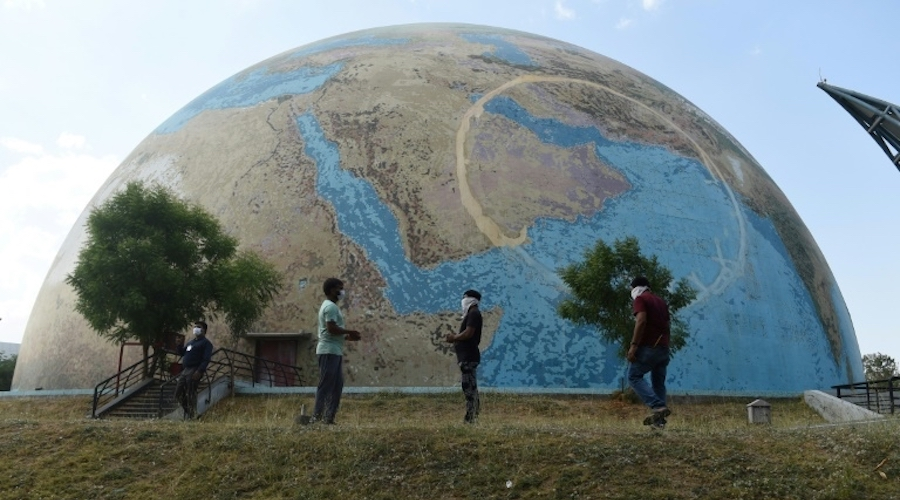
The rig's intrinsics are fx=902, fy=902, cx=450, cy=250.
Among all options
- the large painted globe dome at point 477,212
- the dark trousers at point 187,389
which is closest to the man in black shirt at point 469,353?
the dark trousers at point 187,389

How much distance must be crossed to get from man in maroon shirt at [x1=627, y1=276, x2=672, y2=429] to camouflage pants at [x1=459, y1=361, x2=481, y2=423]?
1.48 metres

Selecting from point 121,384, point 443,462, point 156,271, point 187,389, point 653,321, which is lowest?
point 443,462

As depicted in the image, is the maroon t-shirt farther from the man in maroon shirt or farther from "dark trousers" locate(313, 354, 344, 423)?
"dark trousers" locate(313, 354, 344, 423)

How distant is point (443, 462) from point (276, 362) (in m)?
10.2

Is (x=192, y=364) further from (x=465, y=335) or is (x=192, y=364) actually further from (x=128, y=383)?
(x=128, y=383)

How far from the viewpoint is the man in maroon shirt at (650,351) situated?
820cm

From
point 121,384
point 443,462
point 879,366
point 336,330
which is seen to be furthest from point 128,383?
point 879,366

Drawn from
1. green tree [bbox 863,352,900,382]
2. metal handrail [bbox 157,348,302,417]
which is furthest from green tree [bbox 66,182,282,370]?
green tree [bbox 863,352,900,382]

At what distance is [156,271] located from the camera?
14578mm

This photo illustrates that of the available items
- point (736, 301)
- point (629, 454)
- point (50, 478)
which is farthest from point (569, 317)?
point (50, 478)

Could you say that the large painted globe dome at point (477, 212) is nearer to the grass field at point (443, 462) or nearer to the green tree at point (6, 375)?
the grass field at point (443, 462)

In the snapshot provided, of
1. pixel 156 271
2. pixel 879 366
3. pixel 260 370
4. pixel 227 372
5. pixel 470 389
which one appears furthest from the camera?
pixel 879 366

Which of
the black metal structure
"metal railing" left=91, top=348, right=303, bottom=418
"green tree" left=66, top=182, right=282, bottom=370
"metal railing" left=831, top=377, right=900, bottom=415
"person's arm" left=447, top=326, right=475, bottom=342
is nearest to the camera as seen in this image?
"person's arm" left=447, top=326, right=475, bottom=342

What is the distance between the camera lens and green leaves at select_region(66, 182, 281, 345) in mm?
14617
